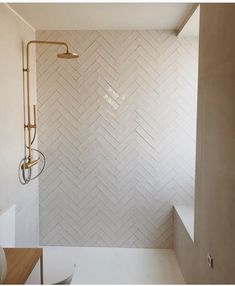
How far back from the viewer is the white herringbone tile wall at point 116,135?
3.46 m

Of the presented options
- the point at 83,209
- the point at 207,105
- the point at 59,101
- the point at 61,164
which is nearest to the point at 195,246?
the point at 207,105

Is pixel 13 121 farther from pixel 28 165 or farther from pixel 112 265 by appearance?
pixel 112 265

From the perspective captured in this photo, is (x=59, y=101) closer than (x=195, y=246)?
No

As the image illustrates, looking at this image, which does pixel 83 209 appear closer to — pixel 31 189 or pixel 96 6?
pixel 31 189

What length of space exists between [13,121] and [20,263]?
1392mm

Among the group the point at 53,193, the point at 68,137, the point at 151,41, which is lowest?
the point at 53,193

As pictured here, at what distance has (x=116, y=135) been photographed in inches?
140

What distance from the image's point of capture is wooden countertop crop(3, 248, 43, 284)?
5.51ft

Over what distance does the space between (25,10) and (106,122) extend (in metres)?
1.42

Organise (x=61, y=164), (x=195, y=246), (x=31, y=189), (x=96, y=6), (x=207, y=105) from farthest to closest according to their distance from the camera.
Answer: (x=61, y=164) → (x=31, y=189) → (x=96, y=6) → (x=195, y=246) → (x=207, y=105)

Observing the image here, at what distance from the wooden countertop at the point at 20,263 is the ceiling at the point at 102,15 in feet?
6.60

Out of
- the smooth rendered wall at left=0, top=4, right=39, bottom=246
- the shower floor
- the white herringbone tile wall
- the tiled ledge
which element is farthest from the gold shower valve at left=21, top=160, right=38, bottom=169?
the tiled ledge

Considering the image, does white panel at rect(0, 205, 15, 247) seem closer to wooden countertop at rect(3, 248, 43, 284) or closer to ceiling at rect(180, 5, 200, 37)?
wooden countertop at rect(3, 248, 43, 284)

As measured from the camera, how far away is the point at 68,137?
3.58 metres
